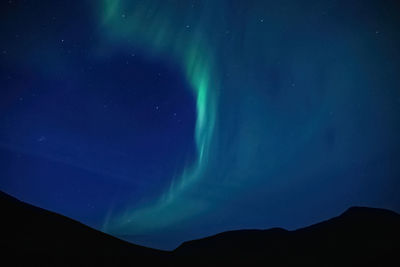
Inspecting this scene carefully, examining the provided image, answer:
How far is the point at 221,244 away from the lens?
3781 centimetres

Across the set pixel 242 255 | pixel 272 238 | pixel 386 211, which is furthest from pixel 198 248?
pixel 386 211

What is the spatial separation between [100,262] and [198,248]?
23970 mm

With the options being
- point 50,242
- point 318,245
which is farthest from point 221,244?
point 50,242

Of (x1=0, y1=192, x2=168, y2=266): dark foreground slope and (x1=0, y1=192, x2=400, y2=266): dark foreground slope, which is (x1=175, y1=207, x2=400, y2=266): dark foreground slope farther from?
(x1=0, y1=192, x2=168, y2=266): dark foreground slope

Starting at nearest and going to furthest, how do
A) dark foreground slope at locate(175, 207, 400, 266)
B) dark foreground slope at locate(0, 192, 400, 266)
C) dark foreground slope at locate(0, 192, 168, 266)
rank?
dark foreground slope at locate(0, 192, 168, 266) < dark foreground slope at locate(0, 192, 400, 266) < dark foreground slope at locate(175, 207, 400, 266)

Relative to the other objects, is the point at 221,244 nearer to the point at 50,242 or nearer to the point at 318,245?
the point at 318,245

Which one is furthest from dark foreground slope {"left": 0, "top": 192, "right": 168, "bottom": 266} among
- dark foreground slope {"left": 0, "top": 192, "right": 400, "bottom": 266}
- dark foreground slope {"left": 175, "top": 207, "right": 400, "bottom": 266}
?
dark foreground slope {"left": 175, "top": 207, "right": 400, "bottom": 266}

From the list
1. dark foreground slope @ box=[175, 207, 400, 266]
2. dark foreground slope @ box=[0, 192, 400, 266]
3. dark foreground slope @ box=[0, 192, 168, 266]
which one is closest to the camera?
dark foreground slope @ box=[0, 192, 168, 266]

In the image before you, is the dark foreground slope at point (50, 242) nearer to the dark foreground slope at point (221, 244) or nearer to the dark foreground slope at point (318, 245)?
the dark foreground slope at point (221, 244)

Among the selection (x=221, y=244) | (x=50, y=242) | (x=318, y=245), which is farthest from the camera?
(x=221, y=244)

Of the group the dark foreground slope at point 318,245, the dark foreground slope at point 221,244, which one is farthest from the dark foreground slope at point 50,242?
the dark foreground slope at point 318,245

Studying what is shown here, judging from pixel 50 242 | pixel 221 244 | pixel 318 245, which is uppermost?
pixel 50 242

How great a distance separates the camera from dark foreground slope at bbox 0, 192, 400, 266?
1579 cm

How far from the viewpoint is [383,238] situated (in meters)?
31.0
